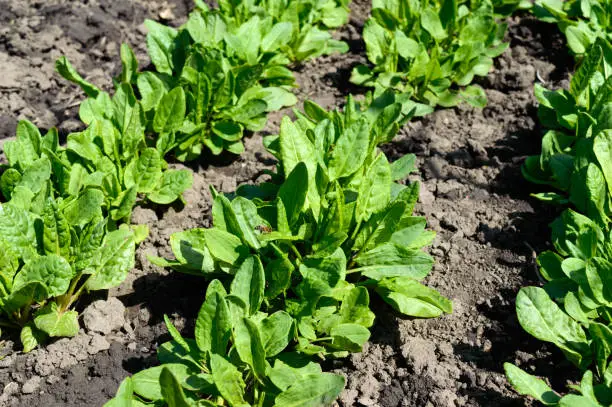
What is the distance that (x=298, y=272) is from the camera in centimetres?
287

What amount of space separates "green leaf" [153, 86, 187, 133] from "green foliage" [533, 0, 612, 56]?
88.1 inches

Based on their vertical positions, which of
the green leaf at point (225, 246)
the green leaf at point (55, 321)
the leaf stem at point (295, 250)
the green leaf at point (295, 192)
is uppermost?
the green leaf at point (295, 192)

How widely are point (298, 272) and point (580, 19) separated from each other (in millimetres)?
2704

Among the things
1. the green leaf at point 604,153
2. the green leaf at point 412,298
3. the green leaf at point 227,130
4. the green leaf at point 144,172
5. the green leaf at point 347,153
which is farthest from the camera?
the green leaf at point 227,130

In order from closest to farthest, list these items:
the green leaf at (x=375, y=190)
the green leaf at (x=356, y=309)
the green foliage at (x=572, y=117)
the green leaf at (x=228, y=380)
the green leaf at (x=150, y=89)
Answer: the green leaf at (x=228, y=380) < the green leaf at (x=356, y=309) < the green leaf at (x=375, y=190) < the green foliage at (x=572, y=117) < the green leaf at (x=150, y=89)

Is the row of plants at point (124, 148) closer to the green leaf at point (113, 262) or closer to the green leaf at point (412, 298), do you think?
the green leaf at point (113, 262)

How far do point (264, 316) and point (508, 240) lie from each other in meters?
1.33

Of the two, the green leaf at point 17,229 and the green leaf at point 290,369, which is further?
the green leaf at point 17,229

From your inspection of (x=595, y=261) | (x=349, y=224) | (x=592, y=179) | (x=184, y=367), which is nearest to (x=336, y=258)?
(x=349, y=224)

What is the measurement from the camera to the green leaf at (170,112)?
3465mm

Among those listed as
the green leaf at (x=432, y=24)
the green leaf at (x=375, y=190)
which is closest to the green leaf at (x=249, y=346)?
the green leaf at (x=375, y=190)

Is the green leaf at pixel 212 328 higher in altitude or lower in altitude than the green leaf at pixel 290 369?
higher

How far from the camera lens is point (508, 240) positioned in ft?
11.2

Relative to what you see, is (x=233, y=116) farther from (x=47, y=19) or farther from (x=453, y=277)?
(x=47, y=19)
